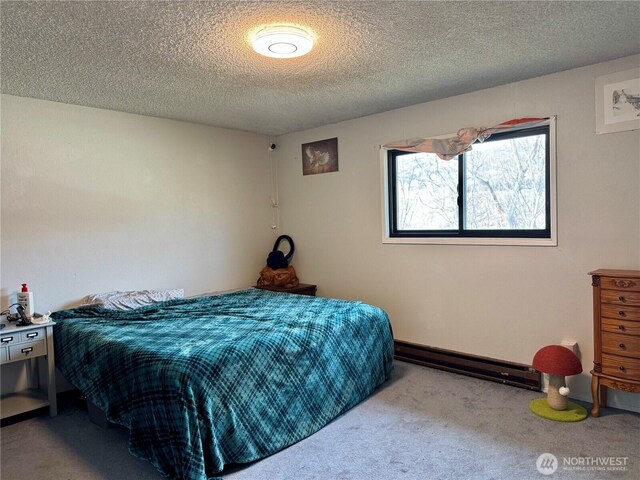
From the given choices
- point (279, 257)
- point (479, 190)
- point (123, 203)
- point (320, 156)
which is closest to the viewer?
point (479, 190)

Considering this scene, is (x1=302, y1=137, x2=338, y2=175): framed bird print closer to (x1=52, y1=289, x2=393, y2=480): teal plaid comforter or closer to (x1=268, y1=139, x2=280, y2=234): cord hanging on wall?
(x1=268, y1=139, x2=280, y2=234): cord hanging on wall

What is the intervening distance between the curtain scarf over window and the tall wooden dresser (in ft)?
4.02

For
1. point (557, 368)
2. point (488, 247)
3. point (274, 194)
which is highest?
point (274, 194)

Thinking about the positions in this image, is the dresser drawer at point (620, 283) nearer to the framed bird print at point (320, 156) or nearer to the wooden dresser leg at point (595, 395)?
the wooden dresser leg at point (595, 395)

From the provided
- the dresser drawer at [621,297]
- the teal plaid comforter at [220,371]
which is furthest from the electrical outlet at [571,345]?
the teal plaid comforter at [220,371]

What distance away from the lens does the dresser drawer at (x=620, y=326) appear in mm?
2525

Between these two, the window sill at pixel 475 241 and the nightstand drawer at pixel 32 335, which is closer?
the nightstand drawer at pixel 32 335

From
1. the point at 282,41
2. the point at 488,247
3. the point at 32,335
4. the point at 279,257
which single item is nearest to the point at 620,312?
the point at 488,247

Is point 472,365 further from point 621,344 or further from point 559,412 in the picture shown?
point 621,344

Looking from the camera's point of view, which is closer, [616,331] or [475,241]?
[616,331]

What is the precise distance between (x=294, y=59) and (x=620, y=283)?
2.41 m

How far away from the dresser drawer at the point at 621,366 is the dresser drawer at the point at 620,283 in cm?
42

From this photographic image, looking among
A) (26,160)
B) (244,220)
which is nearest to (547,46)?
(244,220)

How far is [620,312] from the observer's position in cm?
257
